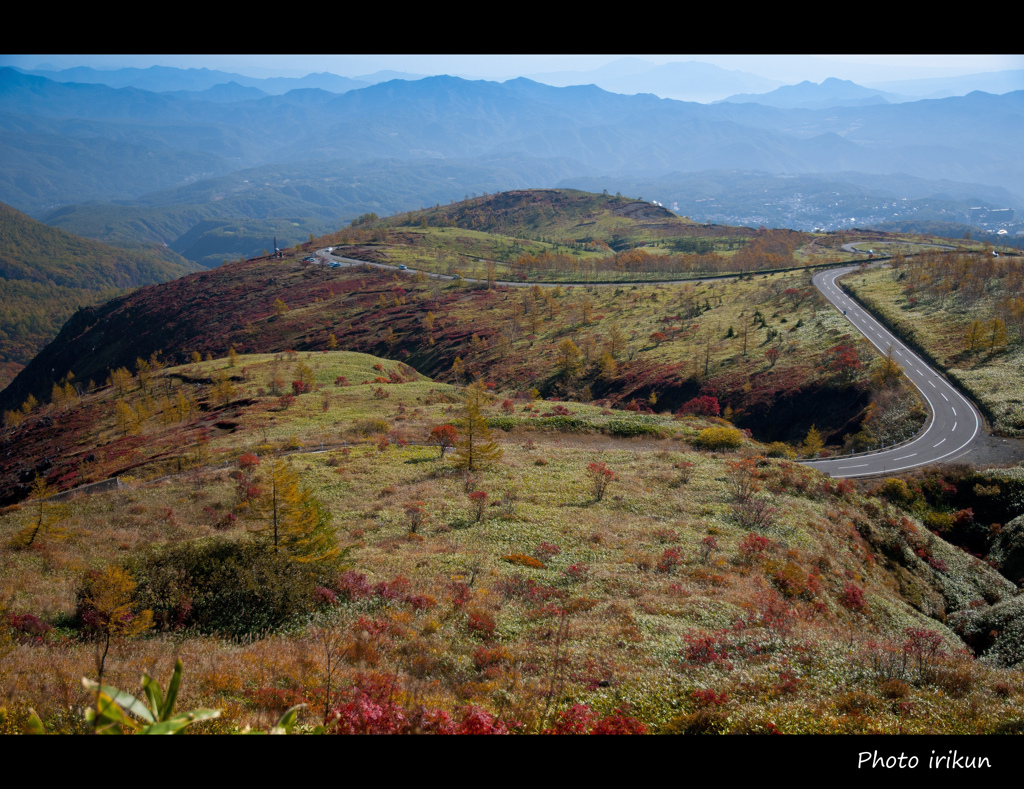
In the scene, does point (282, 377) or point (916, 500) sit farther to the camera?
point (282, 377)

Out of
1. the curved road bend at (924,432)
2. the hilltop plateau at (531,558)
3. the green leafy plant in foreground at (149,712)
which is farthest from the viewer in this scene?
the curved road bend at (924,432)

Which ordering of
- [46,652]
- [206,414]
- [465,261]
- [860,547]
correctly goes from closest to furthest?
[46,652] → [860,547] → [206,414] → [465,261]

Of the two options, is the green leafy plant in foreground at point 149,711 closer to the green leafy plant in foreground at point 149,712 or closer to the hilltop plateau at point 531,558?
the green leafy plant in foreground at point 149,712

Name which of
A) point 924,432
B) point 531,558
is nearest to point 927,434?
point 924,432

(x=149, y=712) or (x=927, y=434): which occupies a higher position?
(x=149, y=712)

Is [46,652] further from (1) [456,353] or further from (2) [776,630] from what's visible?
(1) [456,353]

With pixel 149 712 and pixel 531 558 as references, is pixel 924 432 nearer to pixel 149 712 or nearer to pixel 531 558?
pixel 531 558

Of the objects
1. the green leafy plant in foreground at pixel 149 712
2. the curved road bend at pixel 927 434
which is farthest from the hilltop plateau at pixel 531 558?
the curved road bend at pixel 927 434

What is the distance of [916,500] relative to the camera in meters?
34.8

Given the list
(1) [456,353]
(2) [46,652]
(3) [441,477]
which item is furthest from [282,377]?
(2) [46,652]

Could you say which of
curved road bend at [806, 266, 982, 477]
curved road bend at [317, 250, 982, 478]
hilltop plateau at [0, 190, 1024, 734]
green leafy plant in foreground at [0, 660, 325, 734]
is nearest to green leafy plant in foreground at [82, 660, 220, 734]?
green leafy plant in foreground at [0, 660, 325, 734]

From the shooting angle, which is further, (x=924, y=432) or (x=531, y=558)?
(x=924, y=432)
